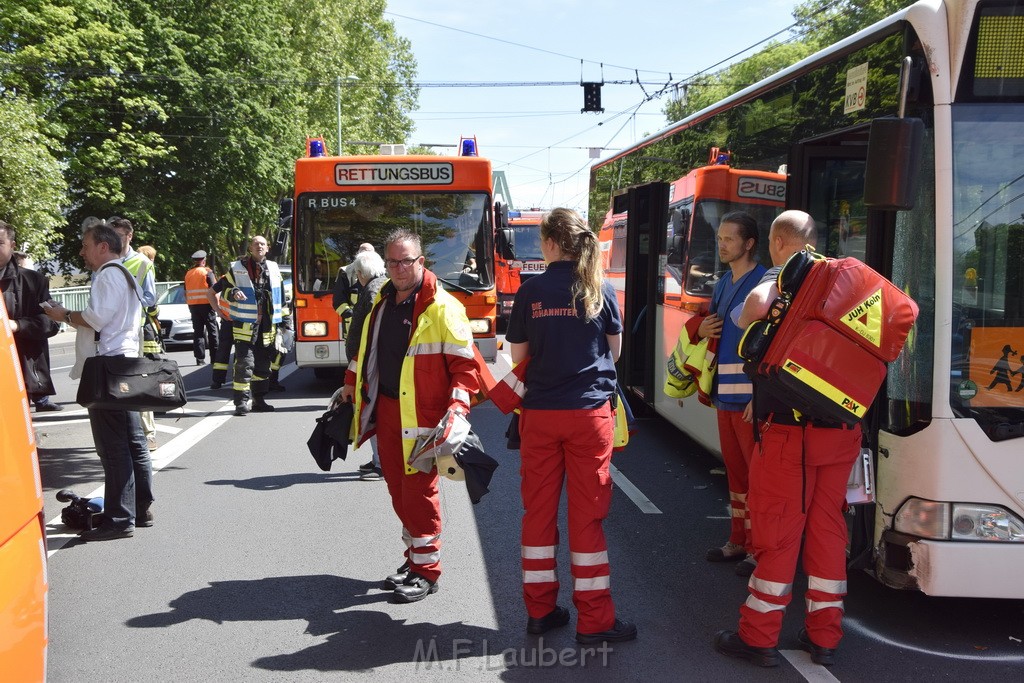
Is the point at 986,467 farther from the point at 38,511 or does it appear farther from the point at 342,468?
the point at 342,468

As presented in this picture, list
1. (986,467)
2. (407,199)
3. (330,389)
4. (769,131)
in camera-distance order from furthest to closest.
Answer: (330,389) < (407,199) < (769,131) < (986,467)

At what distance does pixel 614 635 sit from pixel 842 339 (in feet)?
5.30

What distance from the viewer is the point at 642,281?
32.9 feet

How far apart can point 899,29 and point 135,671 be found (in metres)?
4.24

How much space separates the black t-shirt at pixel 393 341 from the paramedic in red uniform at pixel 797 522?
1.67m

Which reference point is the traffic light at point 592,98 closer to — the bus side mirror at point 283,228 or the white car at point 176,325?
the white car at point 176,325

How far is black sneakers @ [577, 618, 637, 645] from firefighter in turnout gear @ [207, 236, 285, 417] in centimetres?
726

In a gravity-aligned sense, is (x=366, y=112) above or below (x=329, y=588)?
above

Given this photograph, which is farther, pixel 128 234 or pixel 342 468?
pixel 342 468

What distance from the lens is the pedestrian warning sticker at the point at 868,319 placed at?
12.6 feet

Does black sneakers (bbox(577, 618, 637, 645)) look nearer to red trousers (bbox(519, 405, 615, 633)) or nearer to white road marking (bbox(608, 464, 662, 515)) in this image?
red trousers (bbox(519, 405, 615, 633))

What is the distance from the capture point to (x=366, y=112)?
50.9m

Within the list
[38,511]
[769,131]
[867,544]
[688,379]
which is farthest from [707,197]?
[38,511]

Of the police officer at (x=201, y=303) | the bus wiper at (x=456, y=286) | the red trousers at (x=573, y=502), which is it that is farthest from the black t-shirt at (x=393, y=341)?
the police officer at (x=201, y=303)
